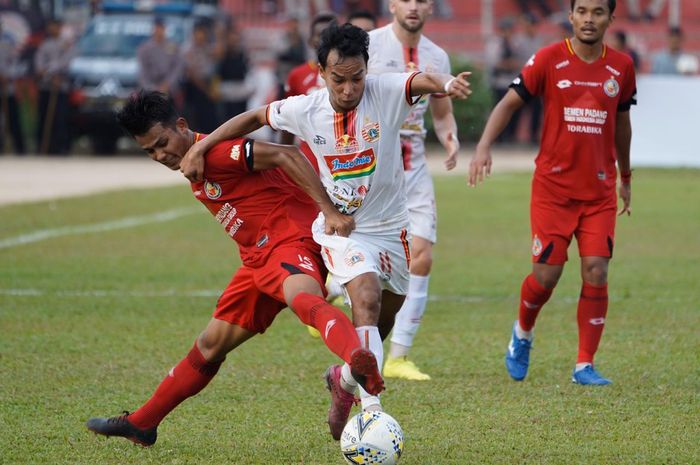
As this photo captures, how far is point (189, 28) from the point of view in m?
27.2

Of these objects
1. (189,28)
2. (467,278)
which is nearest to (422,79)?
(467,278)

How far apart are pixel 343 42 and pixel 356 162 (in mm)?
573

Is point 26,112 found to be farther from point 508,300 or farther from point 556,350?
point 556,350

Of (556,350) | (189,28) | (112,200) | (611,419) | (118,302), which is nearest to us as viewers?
(611,419)

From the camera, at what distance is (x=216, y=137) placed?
20.1 ft

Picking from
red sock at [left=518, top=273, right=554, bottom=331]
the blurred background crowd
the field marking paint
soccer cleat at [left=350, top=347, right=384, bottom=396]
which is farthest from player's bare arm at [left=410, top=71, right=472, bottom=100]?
the blurred background crowd

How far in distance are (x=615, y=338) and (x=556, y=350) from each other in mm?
576


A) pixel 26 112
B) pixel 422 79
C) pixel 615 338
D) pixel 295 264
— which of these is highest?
pixel 422 79

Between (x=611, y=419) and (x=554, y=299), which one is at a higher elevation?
(x=611, y=419)

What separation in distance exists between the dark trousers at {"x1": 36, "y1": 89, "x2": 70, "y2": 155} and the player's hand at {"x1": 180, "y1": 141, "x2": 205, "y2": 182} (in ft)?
65.7

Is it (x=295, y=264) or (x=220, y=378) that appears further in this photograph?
(x=220, y=378)

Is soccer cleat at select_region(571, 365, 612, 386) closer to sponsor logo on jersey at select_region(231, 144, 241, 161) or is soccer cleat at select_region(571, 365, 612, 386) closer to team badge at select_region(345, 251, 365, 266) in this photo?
team badge at select_region(345, 251, 365, 266)

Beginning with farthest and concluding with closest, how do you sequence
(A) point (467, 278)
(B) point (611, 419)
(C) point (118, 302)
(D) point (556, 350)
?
1. (A) point (467, 278)
2. (C) point (118, 302)
3. (D) point (556, 350)
4. (B) point (611, 419)

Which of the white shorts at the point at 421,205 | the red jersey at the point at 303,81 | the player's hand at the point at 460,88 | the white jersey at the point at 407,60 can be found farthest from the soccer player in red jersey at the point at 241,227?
the red jersey at the point at 303,81
